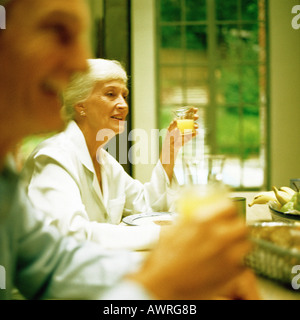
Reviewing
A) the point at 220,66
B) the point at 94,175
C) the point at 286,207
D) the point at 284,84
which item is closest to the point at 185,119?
the point at 94,175

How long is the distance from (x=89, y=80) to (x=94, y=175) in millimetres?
291

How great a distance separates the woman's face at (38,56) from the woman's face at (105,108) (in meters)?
0.67

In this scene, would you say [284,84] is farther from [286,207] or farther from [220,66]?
[286,207]

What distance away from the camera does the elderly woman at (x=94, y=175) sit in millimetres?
660

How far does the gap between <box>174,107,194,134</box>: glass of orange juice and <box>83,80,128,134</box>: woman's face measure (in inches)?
8.2

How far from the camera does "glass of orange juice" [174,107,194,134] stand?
111 cm

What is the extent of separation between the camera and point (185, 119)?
1119 millimetres

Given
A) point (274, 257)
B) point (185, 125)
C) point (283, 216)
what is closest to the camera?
→ point (274, 257)

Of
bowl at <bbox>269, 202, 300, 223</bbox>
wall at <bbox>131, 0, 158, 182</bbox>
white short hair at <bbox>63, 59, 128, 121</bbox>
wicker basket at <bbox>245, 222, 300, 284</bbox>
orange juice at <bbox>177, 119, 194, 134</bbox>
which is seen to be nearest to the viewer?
wicker basket at <bbox>245, 222, 300, 284</bbox>

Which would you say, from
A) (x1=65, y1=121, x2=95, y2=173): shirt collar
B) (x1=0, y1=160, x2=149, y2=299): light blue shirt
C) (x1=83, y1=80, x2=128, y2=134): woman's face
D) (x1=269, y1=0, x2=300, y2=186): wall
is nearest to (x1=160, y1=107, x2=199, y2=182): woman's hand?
(x1=83, y1=80, x2=128, y2=134): woman's face

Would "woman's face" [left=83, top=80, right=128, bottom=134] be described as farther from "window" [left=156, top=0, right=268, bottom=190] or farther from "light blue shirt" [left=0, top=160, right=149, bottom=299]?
"window" [left=156, top=0, right=268, bottom=190]

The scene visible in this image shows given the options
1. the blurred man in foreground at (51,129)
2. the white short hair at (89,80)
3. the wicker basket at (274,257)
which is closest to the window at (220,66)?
the white short hair at (89,80)
